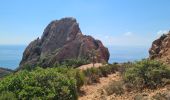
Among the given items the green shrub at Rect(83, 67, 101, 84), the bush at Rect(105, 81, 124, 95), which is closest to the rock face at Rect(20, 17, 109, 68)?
the green shrub at Rect(83, 67, 101, 84)

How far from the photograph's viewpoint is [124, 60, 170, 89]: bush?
63.8 feet

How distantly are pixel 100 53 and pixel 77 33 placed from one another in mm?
15402

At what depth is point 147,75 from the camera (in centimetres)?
1972

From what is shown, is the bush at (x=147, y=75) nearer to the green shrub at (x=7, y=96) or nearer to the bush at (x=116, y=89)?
the bush at (x=116, y=89)

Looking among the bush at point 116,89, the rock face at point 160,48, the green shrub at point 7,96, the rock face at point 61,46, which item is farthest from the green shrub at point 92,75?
the rock face at point 61,46

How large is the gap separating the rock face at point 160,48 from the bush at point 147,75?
12917 millimetres

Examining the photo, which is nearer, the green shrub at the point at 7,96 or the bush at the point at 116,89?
the green shrub at the point at 7,96

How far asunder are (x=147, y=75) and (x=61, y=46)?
7623cm

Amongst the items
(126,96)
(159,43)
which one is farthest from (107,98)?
(159,43)

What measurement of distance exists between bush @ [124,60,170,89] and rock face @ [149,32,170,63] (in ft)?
42.4

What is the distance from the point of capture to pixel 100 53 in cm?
7944

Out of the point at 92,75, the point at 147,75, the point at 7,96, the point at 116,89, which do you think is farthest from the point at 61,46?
the point at 7,96

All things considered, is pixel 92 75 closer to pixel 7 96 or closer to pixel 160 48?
pixel 160 48

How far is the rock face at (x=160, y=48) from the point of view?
34.5m
